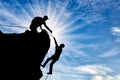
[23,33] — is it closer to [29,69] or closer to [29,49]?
[29,49]

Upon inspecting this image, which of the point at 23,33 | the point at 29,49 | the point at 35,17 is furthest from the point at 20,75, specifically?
the point at 35,17

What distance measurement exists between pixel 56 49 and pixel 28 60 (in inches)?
202

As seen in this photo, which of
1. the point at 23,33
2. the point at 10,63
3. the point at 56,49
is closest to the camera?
the point at 10,63

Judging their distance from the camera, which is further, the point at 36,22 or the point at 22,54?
the point at 36,22

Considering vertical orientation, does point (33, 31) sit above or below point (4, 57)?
above

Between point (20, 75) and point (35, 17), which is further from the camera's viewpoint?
point (35, 17)

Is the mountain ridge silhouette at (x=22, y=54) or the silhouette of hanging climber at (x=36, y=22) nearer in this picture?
the mountain ridge silhouette at (x=22, y=54)

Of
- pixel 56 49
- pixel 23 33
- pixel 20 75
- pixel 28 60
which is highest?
pixel 56 49

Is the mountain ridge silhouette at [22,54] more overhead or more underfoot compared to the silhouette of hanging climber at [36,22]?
more underfoot

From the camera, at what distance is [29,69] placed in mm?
16891

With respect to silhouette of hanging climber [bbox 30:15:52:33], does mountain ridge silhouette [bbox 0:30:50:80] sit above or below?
below

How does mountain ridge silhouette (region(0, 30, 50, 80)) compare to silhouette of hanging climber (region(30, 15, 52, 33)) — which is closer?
mountain ridge silhouette (region(0, 30, 50, 80))

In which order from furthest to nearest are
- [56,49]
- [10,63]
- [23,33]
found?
[56,49], [23,33], [10,63]

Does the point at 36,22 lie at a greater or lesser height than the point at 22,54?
greater
